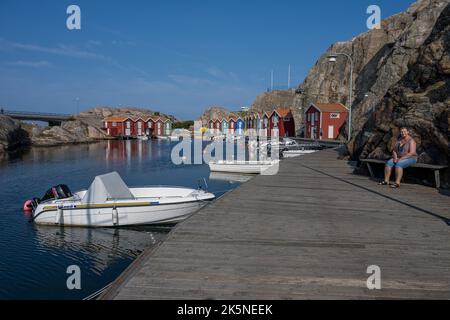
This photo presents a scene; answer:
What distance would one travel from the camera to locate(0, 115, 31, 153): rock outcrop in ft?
225

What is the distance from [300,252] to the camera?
20.3 ft

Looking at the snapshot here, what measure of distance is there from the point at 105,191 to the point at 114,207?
766mm

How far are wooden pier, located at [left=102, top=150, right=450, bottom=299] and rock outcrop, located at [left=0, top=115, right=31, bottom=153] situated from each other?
231 feet

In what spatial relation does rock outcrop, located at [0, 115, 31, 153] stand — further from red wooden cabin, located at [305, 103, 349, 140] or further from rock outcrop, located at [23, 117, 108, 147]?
red wooden cabin, located at [305, 103, 349, 140]

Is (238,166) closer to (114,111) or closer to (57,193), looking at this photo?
(57,193)

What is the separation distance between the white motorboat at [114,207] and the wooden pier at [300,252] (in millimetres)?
5339

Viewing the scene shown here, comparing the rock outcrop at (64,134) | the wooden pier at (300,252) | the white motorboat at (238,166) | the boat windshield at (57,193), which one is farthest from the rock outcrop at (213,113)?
the wooden pier at (300,252)

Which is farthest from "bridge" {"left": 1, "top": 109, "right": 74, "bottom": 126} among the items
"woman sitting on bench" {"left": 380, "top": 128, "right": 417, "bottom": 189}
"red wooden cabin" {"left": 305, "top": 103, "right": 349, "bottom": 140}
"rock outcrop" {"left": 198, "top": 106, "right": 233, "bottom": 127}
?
"woman sitting on bench" {"left": 380, "top": 128, "right": 417, "bottom": 189}

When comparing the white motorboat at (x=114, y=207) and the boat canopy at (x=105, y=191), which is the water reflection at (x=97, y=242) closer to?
the white motorboat at (x=114, y=207)

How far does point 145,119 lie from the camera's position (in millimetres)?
121500

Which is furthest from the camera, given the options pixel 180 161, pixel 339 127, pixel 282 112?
pixel 282 112

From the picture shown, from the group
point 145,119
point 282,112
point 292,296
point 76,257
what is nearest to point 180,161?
point 76,257
